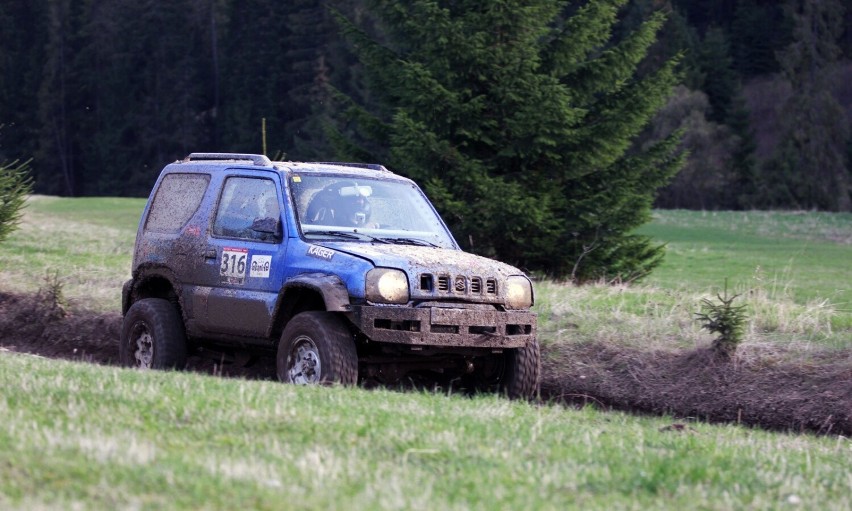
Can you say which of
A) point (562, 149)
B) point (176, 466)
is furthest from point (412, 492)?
point (562, 149)

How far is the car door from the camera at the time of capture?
32.6ft

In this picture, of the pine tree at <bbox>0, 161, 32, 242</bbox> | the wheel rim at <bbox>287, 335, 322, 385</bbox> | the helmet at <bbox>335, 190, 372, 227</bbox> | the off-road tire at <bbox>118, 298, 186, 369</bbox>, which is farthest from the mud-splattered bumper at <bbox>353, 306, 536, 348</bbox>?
the pine tree at <bbox>0, 161, 32, 242</bbox>

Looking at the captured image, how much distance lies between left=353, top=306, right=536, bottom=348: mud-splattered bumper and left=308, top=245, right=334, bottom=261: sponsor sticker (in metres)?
0.59

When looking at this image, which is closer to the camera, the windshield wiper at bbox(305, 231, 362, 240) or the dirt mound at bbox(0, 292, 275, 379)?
the windshield wiper at bbox(305, 231, 362, 240)

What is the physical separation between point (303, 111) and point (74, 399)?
2889 inches

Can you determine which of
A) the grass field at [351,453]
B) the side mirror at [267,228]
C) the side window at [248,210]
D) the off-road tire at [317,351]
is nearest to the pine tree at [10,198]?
the side window at [248,210]

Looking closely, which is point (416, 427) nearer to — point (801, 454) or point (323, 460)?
point (323, 460)

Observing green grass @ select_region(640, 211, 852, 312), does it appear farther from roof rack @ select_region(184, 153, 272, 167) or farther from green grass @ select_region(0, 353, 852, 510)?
green grass @ select_region(0, 353, 852, 510)

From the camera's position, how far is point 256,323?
32.7 feet

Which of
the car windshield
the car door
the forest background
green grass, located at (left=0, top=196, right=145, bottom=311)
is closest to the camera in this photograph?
the car door

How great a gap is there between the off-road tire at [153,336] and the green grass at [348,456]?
2418mm

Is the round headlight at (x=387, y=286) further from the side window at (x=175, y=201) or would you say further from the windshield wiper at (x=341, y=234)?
the side window at (x=175, y=201)

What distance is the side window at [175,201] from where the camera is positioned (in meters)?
11.0

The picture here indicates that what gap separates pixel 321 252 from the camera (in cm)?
953
